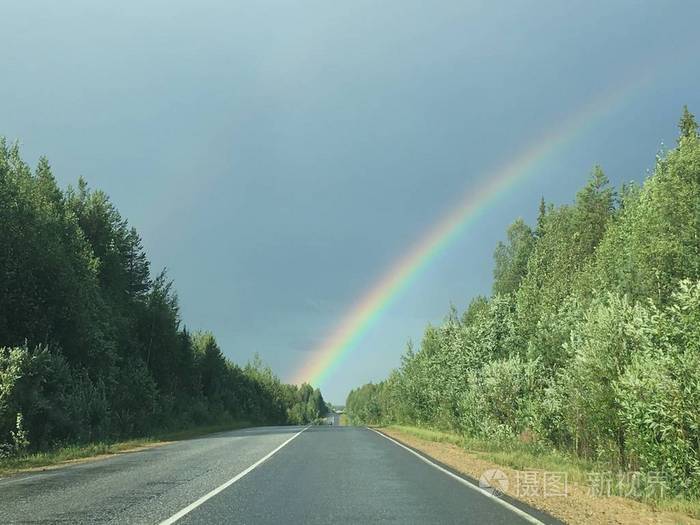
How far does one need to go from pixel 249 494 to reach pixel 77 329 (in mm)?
24871

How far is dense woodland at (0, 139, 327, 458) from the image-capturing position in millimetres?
23688

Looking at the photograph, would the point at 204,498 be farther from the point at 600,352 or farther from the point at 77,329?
the point at 77,329

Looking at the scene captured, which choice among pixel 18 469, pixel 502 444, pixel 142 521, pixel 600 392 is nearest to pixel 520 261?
pixel 502 444

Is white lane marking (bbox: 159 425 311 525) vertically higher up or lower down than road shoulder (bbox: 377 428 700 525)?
lower down

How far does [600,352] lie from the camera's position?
52.7ft

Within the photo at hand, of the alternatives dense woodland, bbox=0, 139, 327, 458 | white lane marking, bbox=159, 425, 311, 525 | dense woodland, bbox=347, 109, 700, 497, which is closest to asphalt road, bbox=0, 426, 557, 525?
white lane marking, bbox=159, 425, 311, 525

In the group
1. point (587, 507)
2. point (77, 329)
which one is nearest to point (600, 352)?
point (587, 507)

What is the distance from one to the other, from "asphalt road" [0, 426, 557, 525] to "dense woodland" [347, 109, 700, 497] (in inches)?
168

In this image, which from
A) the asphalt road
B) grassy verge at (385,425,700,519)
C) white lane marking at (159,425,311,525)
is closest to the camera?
white lane marking at (159,425,311,525)

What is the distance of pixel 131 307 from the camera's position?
2060 inches

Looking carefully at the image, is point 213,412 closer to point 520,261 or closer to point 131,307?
point 131,307

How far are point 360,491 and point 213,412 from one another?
56.0 meters

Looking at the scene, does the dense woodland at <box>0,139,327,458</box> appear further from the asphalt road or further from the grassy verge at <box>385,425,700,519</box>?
the grassy verge at <box>385,425,700,519</box>

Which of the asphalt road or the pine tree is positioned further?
the pine tree
